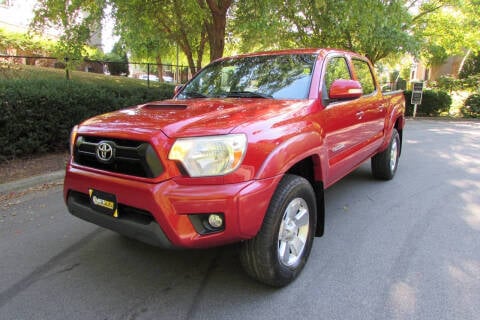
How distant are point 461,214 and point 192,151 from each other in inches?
141

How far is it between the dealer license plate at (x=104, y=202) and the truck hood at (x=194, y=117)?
1.42 feet

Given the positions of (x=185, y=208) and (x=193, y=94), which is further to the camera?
(x=193, y=94)

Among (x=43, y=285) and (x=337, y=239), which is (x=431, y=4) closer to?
(x=337, y=239)

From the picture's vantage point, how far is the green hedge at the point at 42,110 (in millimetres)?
Result: 5738

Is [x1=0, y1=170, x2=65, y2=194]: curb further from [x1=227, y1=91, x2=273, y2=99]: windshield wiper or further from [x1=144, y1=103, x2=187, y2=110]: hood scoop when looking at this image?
[x1=227, y1=91, x2=273, y2=99]: windshield wiper

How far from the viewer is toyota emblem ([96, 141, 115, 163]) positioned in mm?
2562

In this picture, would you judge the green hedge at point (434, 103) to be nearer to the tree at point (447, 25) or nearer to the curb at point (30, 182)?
the tree at point (447, 25)

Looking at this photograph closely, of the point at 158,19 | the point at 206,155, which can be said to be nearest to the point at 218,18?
the point at 158,19

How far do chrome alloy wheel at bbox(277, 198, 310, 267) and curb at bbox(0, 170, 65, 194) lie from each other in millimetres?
4133

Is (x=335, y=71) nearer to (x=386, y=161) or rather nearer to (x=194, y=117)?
(x=194, y=117)

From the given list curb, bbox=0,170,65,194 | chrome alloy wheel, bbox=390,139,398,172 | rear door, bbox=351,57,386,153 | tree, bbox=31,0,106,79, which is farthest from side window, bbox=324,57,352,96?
tree, bbox=31,0,106,79

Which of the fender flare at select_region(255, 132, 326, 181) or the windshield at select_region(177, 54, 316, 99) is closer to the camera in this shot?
the fender flare at select_region(255, 132, 326, 181)

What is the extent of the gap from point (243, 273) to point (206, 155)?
1.19 metres

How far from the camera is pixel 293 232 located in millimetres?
2867
